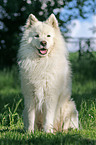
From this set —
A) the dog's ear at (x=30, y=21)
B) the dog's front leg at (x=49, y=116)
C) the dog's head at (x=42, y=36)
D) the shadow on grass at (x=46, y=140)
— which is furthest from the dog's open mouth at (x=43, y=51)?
the shadow on grass at (x=46, y=140)

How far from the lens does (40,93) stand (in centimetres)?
377

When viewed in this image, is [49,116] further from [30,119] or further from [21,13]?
[21,13]

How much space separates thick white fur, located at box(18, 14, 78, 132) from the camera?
3.79 m

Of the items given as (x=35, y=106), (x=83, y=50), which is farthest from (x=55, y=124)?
(x=83, y=50)

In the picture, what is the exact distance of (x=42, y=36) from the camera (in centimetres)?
381

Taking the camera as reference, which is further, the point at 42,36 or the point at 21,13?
the point at 21,13

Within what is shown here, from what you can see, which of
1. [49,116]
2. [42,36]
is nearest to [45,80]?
[49,116]

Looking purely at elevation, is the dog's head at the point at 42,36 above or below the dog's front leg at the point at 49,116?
above

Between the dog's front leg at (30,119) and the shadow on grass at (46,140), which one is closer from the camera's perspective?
the shadow on grass at (46,140)

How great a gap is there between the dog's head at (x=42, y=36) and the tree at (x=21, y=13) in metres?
2.71

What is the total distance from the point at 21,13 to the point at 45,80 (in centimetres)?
774

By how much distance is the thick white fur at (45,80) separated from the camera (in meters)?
3.79

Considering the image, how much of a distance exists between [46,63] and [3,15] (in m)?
8.09

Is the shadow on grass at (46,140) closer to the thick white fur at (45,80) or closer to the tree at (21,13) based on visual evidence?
the thick white fur at (45,80)
